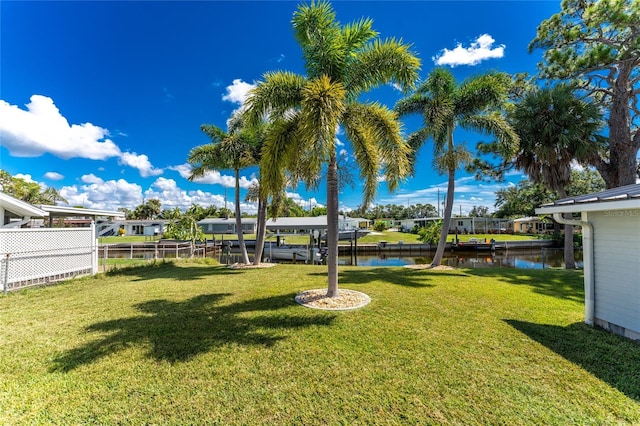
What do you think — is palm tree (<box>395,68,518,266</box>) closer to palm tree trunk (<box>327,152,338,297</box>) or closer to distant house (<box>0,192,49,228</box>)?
palm tree trunk (<box>327,152,338,297</box>)

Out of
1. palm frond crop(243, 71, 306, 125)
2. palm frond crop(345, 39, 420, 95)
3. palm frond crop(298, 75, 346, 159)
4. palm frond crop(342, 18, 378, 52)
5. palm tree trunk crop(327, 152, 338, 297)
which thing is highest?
palm frond crop(342, 18, 378, 52)

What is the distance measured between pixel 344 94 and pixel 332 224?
9.68 feet

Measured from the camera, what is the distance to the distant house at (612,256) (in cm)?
427

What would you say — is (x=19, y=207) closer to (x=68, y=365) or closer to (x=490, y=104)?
(x=68, y=365)

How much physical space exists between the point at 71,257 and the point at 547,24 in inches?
866

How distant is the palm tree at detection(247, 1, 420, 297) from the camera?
628 centimetres

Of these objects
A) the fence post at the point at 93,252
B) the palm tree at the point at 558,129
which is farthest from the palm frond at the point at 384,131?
the fence post at the point at 93,252

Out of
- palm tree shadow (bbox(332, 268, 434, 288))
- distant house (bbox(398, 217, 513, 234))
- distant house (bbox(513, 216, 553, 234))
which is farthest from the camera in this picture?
distant house (bbox(398, 217, 513, 234))

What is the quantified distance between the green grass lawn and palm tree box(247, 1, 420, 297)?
2.39 metres

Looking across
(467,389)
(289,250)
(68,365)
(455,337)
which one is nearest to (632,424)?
(467,389)

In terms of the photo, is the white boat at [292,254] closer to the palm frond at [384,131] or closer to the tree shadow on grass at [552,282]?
the tree shadow on grass at [552,282]

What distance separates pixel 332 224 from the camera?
6.74 meters

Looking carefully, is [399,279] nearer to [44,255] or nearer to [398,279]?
[398,279]

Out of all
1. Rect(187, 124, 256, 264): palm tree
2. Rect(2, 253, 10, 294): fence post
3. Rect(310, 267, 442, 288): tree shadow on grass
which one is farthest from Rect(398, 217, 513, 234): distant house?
Rect(2, 253, 10, 294): fence post
